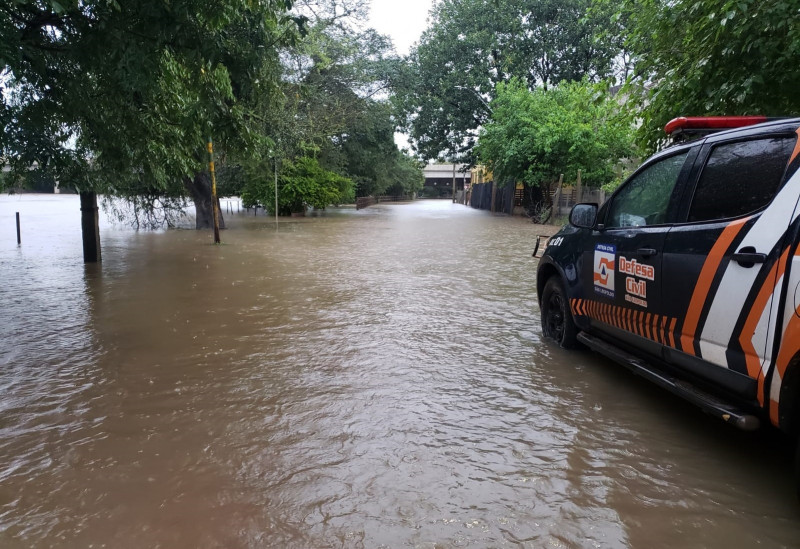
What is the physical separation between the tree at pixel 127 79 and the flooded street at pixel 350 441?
101 inches

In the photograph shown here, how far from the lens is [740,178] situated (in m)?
3.53

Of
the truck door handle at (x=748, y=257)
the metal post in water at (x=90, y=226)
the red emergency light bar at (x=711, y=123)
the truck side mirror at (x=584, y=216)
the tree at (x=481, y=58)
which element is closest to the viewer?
the truck door handle at (x=748, y=257)

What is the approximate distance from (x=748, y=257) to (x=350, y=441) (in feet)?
8.44

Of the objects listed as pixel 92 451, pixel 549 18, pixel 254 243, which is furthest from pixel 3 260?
pixel 549 18

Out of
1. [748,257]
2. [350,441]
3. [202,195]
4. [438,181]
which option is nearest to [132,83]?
[350,441]

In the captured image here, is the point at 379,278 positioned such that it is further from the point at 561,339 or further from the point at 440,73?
the point at 440,73

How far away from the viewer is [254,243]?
16.9m

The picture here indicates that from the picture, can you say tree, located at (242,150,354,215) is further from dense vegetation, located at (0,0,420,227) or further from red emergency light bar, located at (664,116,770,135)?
red emergency light bar, located at (664,116,770,135)

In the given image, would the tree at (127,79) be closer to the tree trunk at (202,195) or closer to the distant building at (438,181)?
the tree trunk at (202,195)

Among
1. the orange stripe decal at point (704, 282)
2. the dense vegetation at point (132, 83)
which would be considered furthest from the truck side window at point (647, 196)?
the dense vegetation at point (132, 83)

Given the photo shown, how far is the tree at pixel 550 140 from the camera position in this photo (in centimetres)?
2264

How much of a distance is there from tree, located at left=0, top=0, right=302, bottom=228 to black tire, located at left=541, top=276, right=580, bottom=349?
4.00 meters

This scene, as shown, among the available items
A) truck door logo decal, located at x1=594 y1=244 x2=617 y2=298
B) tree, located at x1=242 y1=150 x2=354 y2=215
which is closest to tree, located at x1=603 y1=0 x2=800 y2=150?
truck door logo decal, located at x1=594 y1=244 x2=617 y2=298

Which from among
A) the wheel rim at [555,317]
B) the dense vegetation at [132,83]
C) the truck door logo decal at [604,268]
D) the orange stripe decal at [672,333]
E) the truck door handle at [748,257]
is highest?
the dense vegetation at [132,83]
